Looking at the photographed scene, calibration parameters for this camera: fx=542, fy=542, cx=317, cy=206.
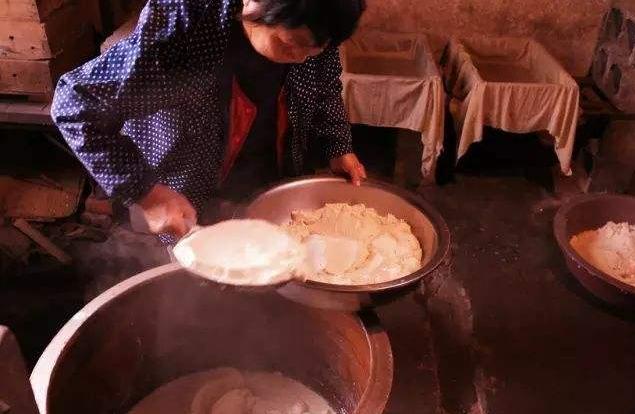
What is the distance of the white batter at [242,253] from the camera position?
1.58 m

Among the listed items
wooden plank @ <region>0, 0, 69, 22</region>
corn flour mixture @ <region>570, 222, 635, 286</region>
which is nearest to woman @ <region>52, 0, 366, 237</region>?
wooden plank @ <region>0, 0, 69, 22</region>

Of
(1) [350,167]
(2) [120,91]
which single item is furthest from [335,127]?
(2) [120,91]

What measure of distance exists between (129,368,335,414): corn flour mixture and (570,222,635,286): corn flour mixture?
213 centimetres

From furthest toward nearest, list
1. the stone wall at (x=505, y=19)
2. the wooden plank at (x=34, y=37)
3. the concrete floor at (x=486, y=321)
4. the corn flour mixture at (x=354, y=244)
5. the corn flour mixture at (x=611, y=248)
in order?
the stone wall at (x=505, y=19) → the corn flour mixture at (x=611, y=248) → the wooden plank at (x=34, y=37) → the concrete floor at (x=486, y=321) → the corn flour mixture at (x=354, y=244)

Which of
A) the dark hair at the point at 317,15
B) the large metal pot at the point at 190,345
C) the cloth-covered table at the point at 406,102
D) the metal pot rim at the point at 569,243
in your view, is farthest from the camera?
the cloth-covered table at the point at 406,102

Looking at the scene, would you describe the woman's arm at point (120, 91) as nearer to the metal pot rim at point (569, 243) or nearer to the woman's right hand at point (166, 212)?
the woman's right hand at point (166, 212)

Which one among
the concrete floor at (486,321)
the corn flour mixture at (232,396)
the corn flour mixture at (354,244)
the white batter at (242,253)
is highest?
the white batter at (242,253)

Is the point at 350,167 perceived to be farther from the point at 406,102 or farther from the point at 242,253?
the point at 406,102

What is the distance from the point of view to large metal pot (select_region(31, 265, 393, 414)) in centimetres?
170

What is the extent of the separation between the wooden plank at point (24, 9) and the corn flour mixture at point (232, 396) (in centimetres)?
228

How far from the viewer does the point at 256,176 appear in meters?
2.54

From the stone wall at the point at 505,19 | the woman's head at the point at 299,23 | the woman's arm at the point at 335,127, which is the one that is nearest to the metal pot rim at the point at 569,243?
the woman's arm at the point at 335,127

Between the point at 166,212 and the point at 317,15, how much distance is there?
0.81 m

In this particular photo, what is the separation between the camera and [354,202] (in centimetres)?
239
